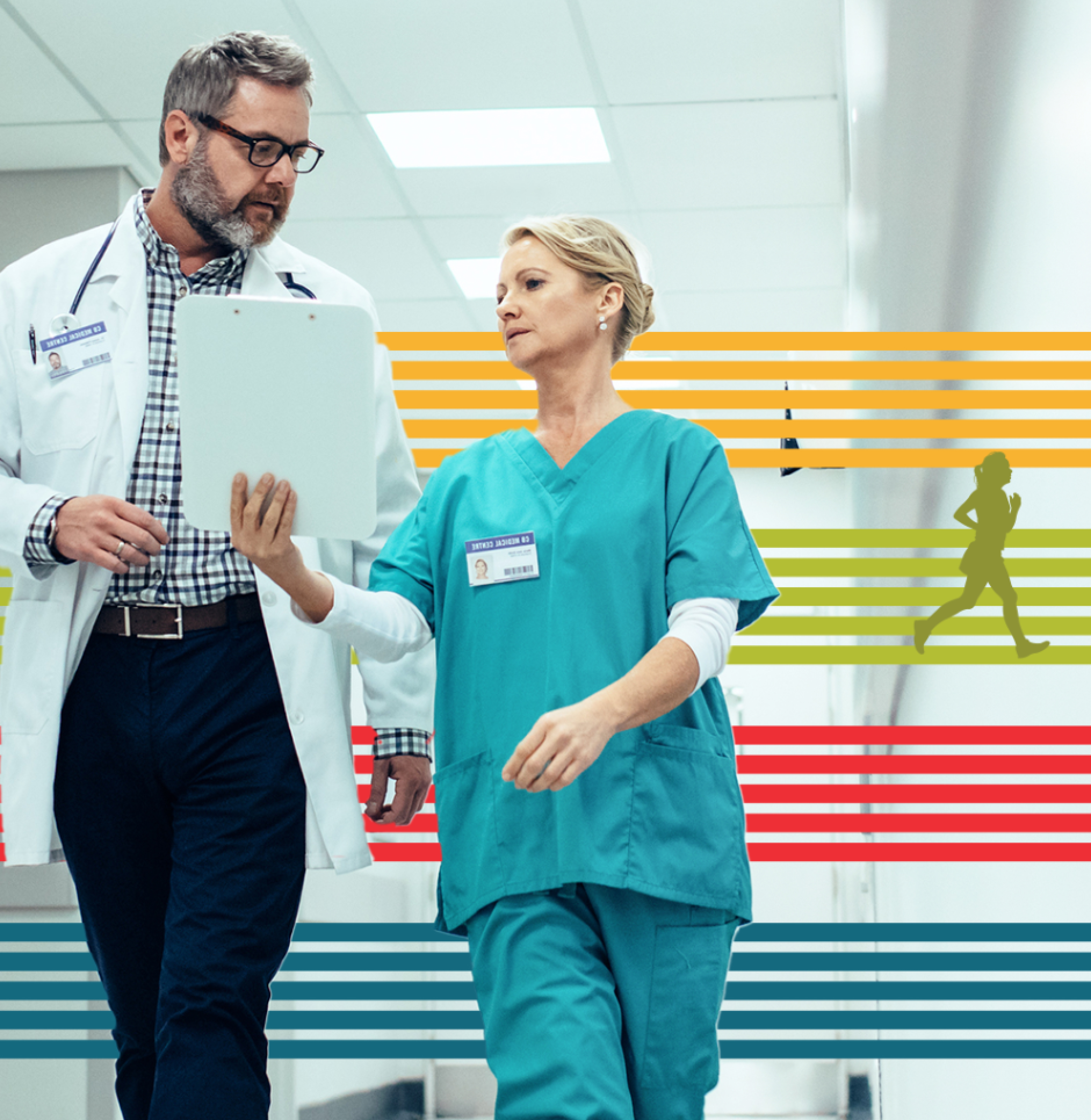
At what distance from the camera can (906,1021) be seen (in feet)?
7.91

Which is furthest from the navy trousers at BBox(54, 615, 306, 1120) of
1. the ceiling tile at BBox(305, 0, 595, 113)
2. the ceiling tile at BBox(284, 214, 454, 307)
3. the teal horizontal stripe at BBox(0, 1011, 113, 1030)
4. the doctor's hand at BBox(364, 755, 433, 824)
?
the ceiling tile at BBox(284, 214, 454, 307)

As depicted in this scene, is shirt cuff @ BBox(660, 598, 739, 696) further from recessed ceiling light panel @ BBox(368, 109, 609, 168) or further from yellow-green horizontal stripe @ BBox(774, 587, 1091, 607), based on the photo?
recessed ceiling light panel @ BBox(368, 109, 609, 168)

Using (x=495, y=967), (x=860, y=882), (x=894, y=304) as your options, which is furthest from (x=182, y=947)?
(x=860, y=882)

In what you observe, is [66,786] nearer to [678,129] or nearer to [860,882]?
[678,129]

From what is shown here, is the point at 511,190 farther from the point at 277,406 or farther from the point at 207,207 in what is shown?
the point at 277,406

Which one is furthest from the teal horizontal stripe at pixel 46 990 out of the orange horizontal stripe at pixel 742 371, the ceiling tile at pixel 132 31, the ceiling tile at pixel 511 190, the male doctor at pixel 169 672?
the ceiling tile at pixel 511 190

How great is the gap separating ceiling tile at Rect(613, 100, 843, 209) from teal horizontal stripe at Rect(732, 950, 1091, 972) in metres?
2.58

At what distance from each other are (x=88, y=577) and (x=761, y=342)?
142 centimetres

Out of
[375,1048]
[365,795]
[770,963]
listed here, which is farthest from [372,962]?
[770,963]

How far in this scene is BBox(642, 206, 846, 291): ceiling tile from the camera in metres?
4.67

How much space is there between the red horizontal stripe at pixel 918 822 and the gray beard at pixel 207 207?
4.34ft

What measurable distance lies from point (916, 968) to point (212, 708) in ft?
4.80

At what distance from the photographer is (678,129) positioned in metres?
4.09

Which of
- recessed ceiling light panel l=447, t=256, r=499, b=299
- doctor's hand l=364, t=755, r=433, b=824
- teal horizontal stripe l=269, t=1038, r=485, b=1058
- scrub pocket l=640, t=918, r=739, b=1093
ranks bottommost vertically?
teal horizontal stripe l=269, t=1038, r=485, b=1058
